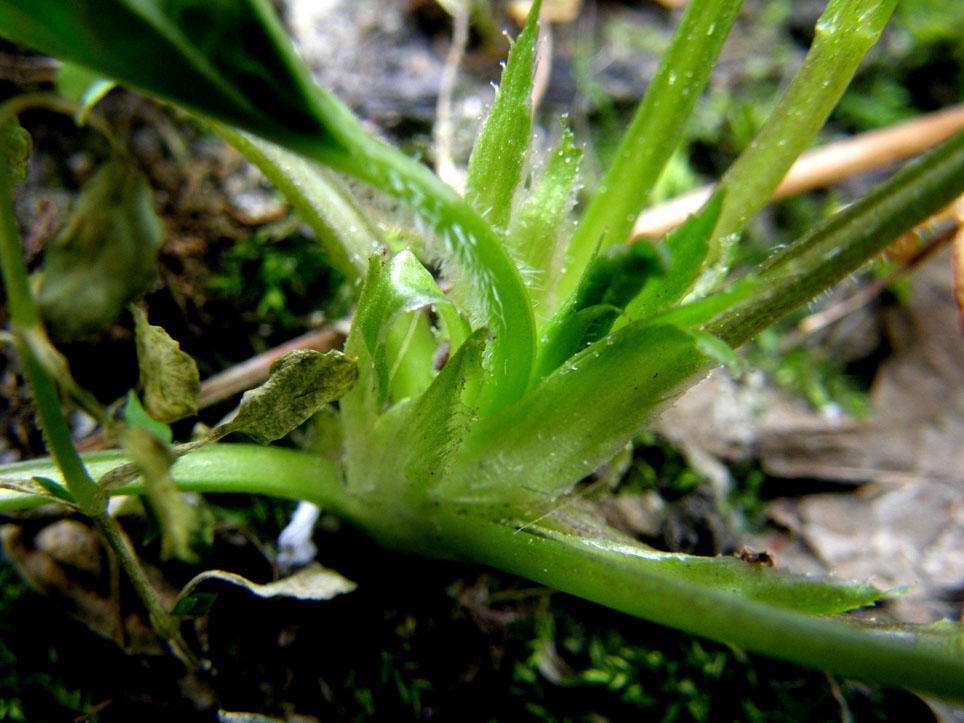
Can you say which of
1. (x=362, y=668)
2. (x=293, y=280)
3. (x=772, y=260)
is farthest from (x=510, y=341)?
(x=293, y=280)

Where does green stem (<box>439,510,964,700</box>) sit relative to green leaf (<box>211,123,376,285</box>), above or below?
below

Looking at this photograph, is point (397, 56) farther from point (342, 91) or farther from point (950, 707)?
point (950, 707)

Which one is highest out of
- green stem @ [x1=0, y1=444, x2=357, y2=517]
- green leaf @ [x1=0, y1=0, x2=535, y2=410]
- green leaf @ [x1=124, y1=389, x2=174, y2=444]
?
green leaf @ [x1=0, y1=0, x2=535, y2=410]

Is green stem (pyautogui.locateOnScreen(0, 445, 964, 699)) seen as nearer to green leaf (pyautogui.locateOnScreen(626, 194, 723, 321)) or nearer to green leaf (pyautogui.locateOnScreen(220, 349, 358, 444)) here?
green leaf (pyautogui.locateOnScreen(220, 349, 358, 444))

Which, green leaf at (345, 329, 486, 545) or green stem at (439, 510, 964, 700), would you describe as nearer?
green stem at (439, 510, 964, 700)

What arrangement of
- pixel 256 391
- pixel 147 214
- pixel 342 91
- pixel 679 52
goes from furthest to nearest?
pixel 342 91 < pixel 679 52 < pixel 256 391 < pixel 147 214

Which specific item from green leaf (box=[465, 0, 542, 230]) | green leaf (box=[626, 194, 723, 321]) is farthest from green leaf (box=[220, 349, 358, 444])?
green leaf (box=[626, 194, 723, 321])

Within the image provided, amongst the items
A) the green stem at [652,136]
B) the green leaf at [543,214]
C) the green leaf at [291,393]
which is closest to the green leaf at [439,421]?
the green leaf at [291,393]
